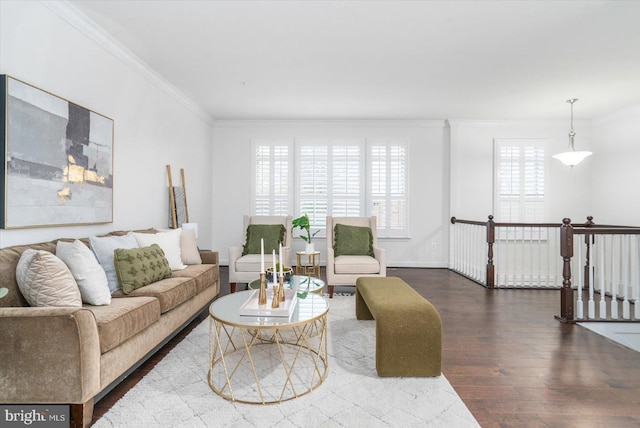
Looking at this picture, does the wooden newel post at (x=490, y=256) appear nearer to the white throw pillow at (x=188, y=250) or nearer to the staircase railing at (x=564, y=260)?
the staircase railing at (x=564, y=260)

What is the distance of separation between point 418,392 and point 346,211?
4.48 meters

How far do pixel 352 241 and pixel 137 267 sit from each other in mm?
2936

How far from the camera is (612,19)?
2.96 m

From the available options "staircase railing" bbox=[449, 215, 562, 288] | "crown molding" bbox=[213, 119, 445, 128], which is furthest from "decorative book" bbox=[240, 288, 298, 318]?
"crown molding" bbox=[213, 119, 445, 128]

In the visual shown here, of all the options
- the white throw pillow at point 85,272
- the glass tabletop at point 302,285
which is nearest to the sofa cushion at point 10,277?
the white throw pillow at point 85,272

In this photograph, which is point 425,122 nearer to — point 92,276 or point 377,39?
point 377,39

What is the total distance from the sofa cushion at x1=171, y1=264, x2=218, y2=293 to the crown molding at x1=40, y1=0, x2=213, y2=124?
2280 millimetres

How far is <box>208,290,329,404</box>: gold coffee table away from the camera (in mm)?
2025

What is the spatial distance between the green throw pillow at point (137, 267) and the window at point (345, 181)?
3543 mm

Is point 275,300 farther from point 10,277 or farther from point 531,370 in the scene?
point 531,370

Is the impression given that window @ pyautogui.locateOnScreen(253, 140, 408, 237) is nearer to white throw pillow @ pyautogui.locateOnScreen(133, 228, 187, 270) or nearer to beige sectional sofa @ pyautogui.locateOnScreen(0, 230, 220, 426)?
white throw pillow @ pyautogui.locateOnScreen(133, 228, 187, 270)

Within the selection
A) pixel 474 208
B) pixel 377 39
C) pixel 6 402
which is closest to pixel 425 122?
pixel 474 208

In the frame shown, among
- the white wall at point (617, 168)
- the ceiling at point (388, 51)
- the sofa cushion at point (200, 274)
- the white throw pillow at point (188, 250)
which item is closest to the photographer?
the ceiling at point (388, 51)

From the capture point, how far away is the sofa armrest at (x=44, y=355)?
166 centimetres
